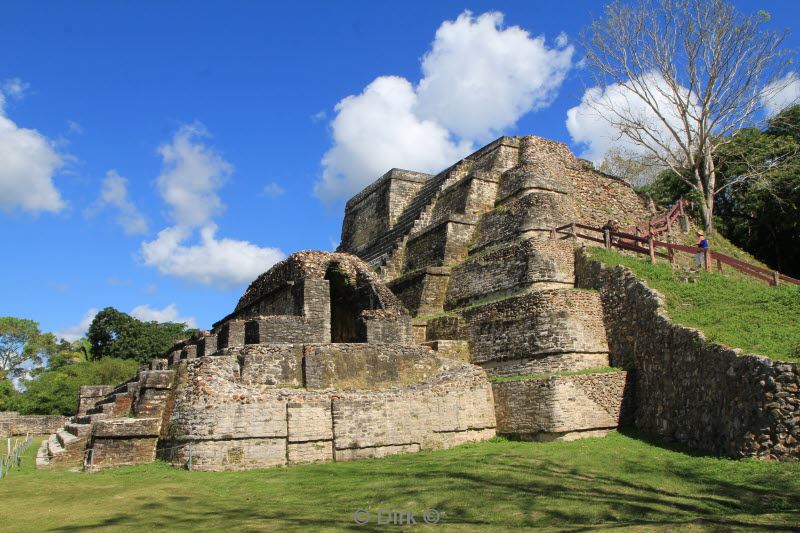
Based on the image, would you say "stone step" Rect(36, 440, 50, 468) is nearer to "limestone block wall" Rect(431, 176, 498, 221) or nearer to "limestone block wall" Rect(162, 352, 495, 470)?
"limestone block wall" Rect(162, 352, 495, 470)

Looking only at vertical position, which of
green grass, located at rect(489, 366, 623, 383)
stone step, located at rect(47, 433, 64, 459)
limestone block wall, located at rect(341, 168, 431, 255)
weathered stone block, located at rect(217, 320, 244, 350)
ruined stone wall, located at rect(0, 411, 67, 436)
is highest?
limestone block wall, located at rect(341, 168, 431, 255)

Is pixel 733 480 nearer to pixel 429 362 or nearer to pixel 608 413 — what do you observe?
pixel 608 413

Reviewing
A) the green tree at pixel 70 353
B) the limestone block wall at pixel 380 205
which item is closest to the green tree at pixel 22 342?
the green tree at pixel 70 353

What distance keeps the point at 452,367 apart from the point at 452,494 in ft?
20.2

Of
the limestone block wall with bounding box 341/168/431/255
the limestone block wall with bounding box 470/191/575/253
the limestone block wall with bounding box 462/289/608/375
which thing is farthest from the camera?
the limestone block wall with bounding box 341/168/431/255

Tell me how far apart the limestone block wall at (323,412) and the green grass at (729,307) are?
15.1ft

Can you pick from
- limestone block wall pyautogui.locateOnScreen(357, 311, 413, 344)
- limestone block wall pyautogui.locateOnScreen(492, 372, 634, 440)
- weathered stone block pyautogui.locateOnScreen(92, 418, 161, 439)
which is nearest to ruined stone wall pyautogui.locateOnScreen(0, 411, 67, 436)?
weathered stone block pyautogui.locateOnScreen(92, 418, 161, 439)

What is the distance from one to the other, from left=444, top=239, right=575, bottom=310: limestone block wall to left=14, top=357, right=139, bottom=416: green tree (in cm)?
2127

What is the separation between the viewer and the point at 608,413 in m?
14.4

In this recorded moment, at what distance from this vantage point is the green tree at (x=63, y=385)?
34406 millimetres

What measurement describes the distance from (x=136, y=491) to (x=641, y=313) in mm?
10687

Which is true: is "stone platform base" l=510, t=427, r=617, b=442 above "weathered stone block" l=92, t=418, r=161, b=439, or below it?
below

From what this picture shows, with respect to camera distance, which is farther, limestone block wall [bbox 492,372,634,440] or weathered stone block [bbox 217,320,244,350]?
weathered stone block [bbox 217,320,244,350]

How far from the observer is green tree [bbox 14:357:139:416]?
1355 inches
